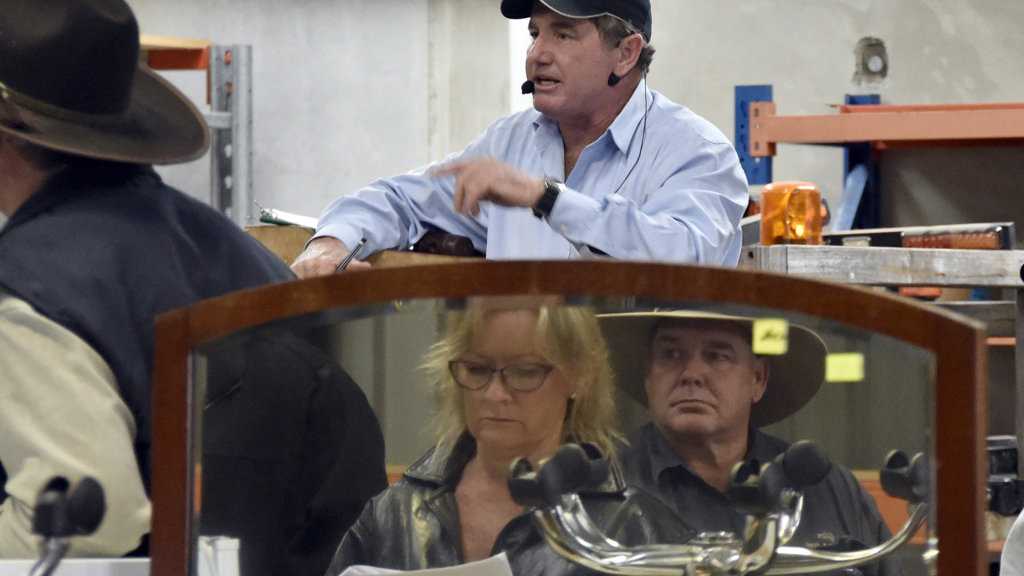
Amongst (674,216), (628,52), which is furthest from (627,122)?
(674,216)

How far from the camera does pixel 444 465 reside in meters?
0.91

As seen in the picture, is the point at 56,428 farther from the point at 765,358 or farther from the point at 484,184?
the point at 484,184

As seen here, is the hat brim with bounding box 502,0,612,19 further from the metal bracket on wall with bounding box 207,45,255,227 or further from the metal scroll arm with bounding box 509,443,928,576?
the metal bracket on wall with bounding box 207,45,255,227

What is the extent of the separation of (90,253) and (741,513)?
0.69m

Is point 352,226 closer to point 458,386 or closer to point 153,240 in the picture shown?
point 153,240

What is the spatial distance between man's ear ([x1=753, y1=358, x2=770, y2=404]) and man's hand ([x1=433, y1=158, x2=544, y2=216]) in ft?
4.03

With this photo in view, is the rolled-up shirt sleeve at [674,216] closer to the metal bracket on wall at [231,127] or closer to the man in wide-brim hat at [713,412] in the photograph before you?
the man in wide-brim hat at [713,412]

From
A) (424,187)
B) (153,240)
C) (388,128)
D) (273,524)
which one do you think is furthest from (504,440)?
(388,128)

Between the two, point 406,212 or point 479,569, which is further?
point 406,212

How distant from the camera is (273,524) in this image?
93cm

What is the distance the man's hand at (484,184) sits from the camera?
2.16 meters

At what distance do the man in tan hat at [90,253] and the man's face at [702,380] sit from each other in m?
0.40

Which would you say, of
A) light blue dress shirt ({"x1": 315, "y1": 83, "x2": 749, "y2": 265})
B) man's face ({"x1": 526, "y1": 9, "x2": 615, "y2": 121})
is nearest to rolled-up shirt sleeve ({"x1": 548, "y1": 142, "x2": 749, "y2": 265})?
light blue dress shirt ({"x1": 315, "y1": 83, "x2": 749, "y2": 265})

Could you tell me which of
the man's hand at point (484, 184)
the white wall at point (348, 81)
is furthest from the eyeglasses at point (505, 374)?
the white wall at point (348, 81)
